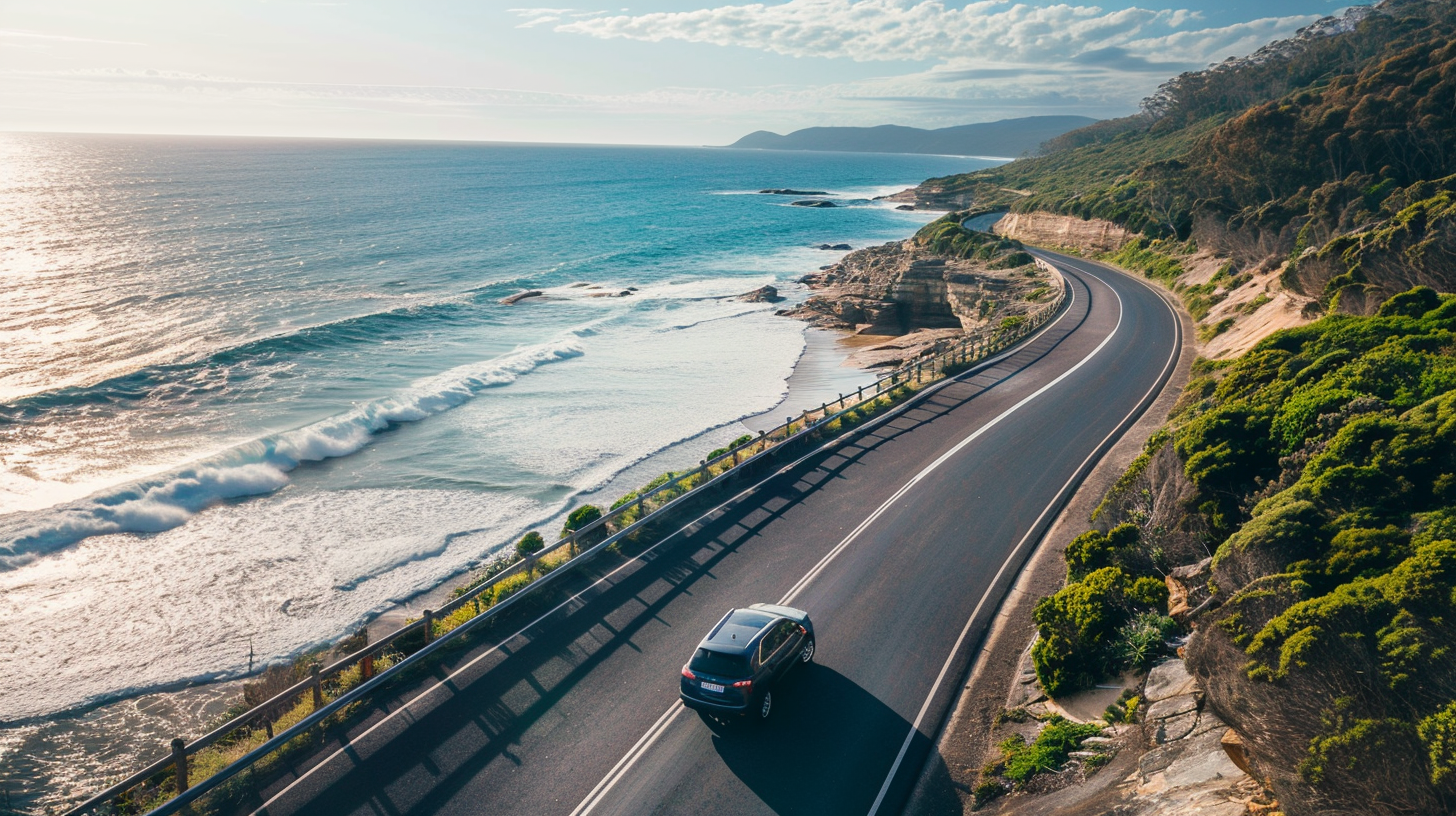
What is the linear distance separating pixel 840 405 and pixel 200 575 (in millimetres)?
21885

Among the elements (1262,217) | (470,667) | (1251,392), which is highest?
(1262,217)

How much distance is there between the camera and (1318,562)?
33.5ft

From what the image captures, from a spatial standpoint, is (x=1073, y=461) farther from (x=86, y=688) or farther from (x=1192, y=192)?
(x=1192, y=192)

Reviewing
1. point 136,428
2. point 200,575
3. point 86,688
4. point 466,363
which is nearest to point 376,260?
point 466,363

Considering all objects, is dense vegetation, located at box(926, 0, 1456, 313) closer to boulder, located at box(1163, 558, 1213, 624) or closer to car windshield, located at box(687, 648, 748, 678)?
boulder, located at box(1163, 558, 1213, 624)

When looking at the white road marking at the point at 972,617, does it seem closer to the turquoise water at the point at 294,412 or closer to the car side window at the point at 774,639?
the car side window at the point at 774,639

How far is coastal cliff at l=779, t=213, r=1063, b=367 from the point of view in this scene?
4866 centimetres

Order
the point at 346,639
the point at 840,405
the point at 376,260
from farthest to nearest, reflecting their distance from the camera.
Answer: the point at 376,260 → the point at 840,405 → the point at 346,639

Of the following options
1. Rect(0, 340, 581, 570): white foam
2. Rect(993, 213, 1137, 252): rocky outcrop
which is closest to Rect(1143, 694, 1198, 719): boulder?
Rect(0, 340, 581, 570): white foam

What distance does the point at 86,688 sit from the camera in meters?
17.4

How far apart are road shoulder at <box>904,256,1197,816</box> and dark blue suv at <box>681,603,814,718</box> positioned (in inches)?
107

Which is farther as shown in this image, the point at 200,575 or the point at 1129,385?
the point at 1129,385

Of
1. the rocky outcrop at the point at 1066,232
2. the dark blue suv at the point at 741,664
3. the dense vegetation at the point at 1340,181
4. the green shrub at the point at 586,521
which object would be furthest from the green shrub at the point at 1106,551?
the rocky outcrop at the point at 1066,232

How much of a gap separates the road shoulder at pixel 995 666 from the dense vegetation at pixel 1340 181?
34.2 ft
